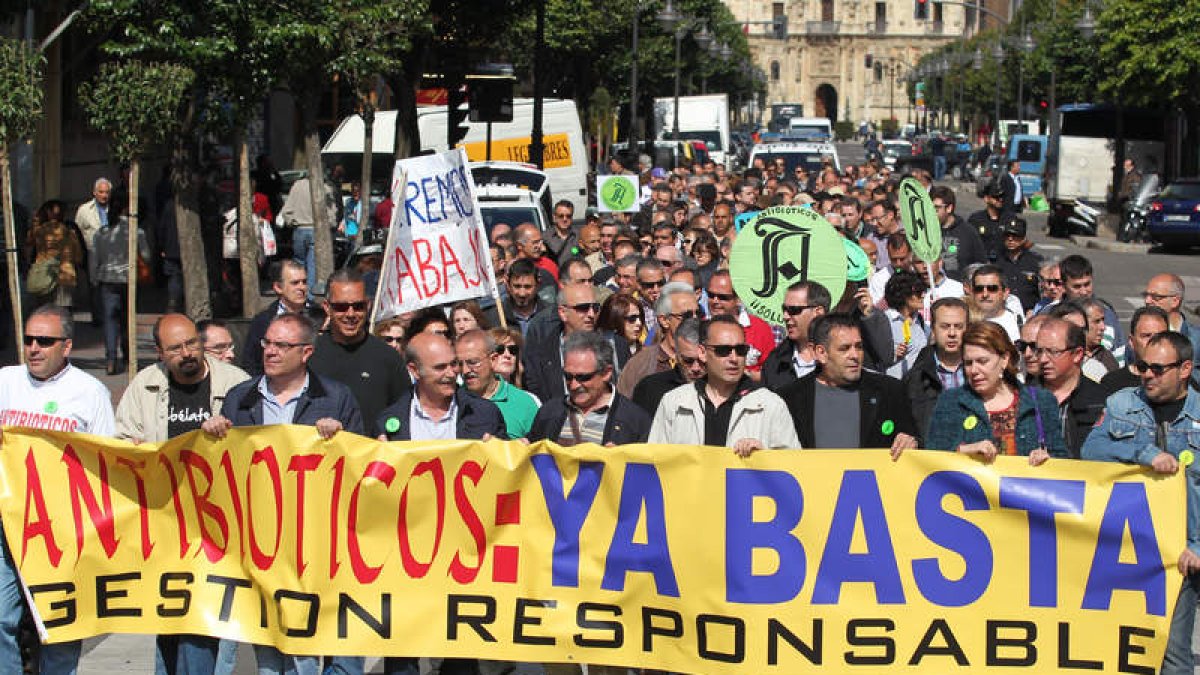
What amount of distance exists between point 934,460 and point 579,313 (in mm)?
3452

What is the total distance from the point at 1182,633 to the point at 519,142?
26.4 meters

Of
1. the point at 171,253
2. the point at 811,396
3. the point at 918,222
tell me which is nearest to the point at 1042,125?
the point at 171,253

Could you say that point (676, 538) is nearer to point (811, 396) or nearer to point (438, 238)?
point (811, 396)

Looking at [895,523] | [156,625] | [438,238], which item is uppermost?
[438,238]

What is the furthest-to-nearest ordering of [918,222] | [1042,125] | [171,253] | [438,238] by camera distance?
[1042,125] < [171,253] < [918,222] < [438,238]

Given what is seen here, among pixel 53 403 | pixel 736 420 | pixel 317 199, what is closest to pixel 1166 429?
pixel 736 420

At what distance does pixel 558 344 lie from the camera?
10797mm

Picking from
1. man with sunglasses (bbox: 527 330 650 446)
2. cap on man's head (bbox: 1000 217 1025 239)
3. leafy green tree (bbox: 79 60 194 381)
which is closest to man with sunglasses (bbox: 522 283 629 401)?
man with sunglasses (bbox: 527 330 650 446)

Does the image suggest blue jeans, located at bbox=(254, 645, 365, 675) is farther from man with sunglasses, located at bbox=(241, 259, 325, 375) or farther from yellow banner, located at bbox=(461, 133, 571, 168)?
yellow banner, located at bbox=(461, 133, 571, 168)

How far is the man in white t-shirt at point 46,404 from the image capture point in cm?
772

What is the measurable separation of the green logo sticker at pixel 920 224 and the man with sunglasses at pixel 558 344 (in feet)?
10.5

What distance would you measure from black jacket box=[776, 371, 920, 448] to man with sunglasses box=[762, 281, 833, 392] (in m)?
1.44

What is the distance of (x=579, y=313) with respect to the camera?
10.4m

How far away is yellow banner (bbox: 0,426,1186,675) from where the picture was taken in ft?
23.5
